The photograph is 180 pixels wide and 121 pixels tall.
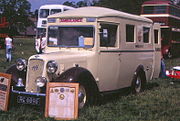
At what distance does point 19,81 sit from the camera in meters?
7.67

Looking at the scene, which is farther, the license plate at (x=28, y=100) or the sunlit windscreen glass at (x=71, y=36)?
the sunlit windscreen glass at (x=71, y=36)

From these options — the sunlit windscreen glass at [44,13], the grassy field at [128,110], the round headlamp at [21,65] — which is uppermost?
the sunlit windscreen glass at [44,13]

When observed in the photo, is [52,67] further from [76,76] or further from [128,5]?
[128,5]

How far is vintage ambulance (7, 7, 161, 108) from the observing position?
24.1 feet

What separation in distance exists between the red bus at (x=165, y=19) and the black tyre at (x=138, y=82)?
15.7 metres

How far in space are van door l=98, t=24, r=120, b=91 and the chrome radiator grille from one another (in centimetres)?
152

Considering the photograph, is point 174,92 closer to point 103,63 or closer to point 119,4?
point 103,63

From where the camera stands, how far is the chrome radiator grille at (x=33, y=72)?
736 centimetres

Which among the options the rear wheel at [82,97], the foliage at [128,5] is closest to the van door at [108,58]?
the rear wheel at [82,97]

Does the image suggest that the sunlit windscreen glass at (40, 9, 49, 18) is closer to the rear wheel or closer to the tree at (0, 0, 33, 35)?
the rear wheel

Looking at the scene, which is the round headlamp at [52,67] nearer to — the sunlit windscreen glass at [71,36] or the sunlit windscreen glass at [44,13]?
the sunlit windscreen glass at [71,36]

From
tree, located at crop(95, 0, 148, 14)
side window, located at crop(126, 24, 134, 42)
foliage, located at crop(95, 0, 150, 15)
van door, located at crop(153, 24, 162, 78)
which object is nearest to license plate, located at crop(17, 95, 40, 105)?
side window, located at crop(126, 24, 134, 42)

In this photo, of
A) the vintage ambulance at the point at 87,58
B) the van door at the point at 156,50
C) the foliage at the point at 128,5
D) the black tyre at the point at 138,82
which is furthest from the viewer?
the foliage at the point at 128,5

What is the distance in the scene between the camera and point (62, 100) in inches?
265
